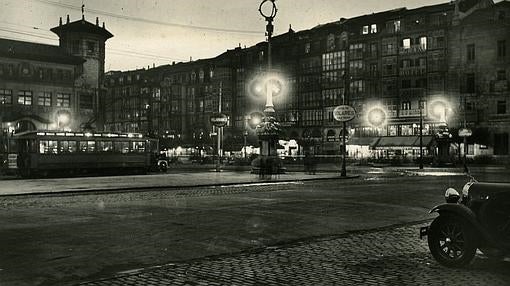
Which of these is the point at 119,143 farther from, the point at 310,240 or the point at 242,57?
the point at 242,57

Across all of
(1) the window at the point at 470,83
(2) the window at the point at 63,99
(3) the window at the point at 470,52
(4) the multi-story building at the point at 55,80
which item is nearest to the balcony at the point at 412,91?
(1) the window at the point at 470,83

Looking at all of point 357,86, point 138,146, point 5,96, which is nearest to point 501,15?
point 357,86

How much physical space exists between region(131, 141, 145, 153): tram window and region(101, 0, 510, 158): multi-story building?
1806 centimetres

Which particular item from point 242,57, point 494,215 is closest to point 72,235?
point 494,215

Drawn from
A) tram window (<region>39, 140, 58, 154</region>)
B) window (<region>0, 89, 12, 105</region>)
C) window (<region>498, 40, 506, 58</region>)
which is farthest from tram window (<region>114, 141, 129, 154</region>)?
window (<region>498, 40, 506, 58</region>)

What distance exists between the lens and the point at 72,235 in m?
10.6

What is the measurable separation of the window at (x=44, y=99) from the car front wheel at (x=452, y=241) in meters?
71.7

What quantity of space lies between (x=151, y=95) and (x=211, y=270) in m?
119

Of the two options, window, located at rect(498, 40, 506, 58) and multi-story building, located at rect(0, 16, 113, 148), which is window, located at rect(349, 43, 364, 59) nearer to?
window, located at rect(498, 40, 506, 58)

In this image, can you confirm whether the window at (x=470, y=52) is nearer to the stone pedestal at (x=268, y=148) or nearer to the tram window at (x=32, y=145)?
the stone pedestal at (x=268, y=148)

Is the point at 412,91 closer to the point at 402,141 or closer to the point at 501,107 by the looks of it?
the point at 402,141

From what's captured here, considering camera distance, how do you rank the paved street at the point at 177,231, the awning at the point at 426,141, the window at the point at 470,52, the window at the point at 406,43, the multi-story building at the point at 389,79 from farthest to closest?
the window at the point at 406,43, the awning at the point at 426,141, the window at the point at 470,52, the multi-story building at the point at 389,79, the paved street at the point at 177,231

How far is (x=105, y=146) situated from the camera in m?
39.5

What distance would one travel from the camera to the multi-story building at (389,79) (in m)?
69.0
